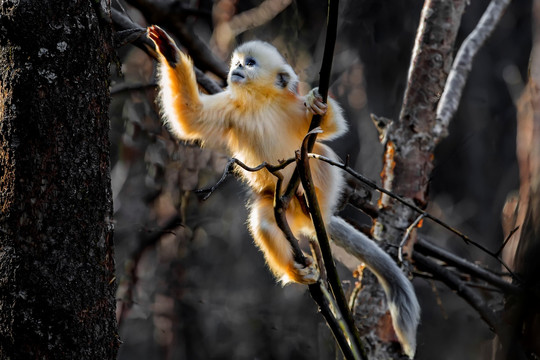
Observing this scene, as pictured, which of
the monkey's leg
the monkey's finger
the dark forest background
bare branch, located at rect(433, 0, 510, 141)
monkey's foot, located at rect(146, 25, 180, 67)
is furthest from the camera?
the dark forest background

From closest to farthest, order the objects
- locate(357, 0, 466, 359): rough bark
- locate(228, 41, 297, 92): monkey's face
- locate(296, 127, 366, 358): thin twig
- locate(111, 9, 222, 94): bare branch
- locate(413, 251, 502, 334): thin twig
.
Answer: locate(296, 127, 366, 358): thin twig < locate(111, 9, 222, 94): bare branch < locate(228, 41, 297, 92): monkey's face < locate(357, 0, 466, 359): rough bark < locate(413, 251, 502, 334): thin twig

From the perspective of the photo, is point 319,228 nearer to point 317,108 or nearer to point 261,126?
point 317,108

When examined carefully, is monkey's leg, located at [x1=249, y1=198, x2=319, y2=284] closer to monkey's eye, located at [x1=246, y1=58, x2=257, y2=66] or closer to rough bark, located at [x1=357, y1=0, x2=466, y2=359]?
monkey's eye, located at [x1=246, y1=58, x2=257, y2=66]

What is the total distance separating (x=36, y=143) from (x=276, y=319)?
259 inches

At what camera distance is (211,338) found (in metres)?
8.81

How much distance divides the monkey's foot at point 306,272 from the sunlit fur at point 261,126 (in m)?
0.05

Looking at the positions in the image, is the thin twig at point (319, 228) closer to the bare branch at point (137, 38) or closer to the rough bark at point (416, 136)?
the bare branch at point (137, 38)

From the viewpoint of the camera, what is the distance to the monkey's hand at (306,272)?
122 inches

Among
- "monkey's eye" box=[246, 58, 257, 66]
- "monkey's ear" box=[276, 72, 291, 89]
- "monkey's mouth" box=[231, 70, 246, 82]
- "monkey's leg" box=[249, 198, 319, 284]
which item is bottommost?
"monkey's leg" box=[249, 198, 319, 284]

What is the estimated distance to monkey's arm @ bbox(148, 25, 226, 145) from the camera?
11.1ft

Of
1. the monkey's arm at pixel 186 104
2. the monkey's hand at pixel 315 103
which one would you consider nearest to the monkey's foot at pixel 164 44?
the monkey's arm at pixel 186 104

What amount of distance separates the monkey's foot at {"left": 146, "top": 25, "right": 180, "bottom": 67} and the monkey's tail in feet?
4.62

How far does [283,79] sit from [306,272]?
1.14 meters

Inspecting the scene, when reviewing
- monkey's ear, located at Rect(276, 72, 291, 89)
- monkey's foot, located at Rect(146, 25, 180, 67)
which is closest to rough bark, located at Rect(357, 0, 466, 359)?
monkey's ear, located at Rect(276, 72, 291, 89)
